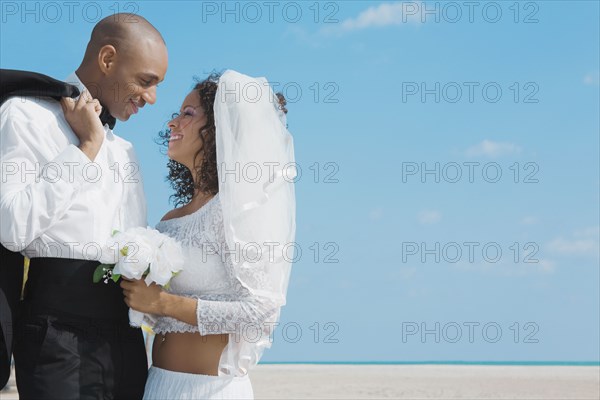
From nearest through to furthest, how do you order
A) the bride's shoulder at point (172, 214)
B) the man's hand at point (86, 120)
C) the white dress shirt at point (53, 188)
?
the white dress shirt at point (53, 188), the man's hand at point (86, 120), the bride's shoulder at point (172, 214)

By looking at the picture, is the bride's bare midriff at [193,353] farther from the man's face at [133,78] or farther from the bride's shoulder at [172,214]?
the man's face at [133,78]

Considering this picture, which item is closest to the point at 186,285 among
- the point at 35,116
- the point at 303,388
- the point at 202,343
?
the point at 202,343

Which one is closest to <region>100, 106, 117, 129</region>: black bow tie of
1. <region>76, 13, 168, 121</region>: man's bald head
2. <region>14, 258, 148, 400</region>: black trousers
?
<region>76, 13, 168, 121</region>: man's bald head

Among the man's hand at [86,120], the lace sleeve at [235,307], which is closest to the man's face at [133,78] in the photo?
the man's hand at [86,120]

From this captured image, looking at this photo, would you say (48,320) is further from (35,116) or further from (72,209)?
(35,116)

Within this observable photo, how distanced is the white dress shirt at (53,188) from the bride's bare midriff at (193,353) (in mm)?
681

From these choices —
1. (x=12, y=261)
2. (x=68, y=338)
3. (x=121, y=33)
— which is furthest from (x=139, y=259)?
(x=121, y=33)

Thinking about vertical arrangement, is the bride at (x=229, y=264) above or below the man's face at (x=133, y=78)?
below

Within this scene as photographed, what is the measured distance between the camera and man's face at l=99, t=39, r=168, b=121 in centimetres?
416

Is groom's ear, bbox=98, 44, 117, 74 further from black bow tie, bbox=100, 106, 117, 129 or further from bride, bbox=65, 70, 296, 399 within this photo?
bride, bbox=65, 70, 296, 399

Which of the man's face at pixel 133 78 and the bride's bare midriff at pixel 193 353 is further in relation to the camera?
the man's face at pixel 133 78

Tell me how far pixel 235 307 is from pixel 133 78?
1.36m

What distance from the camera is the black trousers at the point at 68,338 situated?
3.65 metres

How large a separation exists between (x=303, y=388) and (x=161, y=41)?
70.8ft
